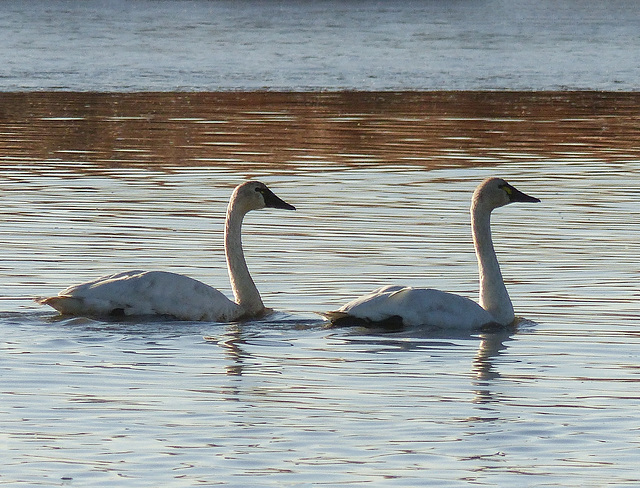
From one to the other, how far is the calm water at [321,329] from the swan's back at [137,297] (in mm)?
114

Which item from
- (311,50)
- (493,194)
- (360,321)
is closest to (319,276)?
(493,194)

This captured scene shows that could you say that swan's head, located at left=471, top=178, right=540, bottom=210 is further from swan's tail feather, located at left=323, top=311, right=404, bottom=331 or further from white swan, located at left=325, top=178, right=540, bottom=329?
swan's tail feather, located at left=323, top=311, right=404, bottom=331

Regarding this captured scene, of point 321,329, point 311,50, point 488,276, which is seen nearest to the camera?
point 321,329

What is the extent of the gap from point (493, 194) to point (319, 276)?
4.65ft

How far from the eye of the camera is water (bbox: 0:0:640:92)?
32.3 meters

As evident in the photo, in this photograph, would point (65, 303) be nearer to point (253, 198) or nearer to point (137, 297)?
point (137, 297)

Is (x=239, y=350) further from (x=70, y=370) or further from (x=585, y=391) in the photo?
(x=585, y=391)

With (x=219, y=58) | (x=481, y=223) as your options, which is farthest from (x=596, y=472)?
(x=219, y=58)

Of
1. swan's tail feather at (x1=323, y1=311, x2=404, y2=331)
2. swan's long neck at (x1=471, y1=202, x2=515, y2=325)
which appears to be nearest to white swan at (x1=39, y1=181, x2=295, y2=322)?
swan's tail feather at (x1=323, y1=311, x2=404, y2=331)

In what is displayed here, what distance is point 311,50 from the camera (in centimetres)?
4147

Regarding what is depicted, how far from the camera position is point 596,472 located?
20.2ft

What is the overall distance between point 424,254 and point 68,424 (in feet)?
18.5

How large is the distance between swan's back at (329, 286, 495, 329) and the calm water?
0.41 feet

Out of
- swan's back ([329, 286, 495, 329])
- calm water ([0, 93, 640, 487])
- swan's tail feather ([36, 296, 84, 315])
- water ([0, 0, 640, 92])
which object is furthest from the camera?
water ([0, 0, 640, 92])
